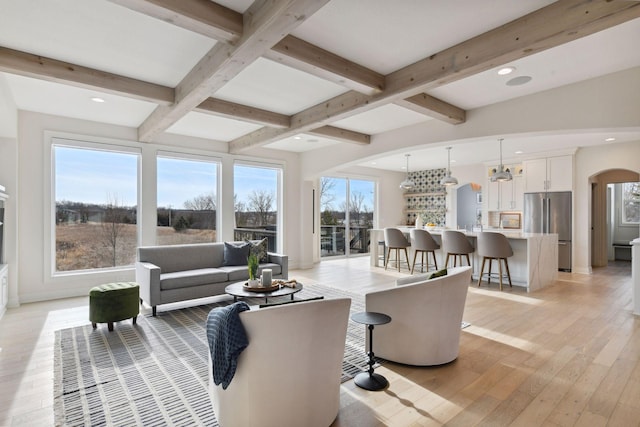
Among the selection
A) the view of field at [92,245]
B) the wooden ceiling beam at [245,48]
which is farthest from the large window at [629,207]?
the view of field at [92,245]

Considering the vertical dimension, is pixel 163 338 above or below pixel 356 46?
below

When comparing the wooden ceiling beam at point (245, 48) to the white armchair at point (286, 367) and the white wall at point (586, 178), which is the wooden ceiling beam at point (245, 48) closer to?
the white armchair at point (286, 367)

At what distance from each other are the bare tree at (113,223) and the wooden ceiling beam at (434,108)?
4.70 m

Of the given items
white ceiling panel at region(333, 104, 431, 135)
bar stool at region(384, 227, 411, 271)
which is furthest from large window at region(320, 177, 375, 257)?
white ceiling panel at region(333, 104, 431, 135)

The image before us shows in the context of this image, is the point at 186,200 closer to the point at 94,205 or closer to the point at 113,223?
the point at 113,223

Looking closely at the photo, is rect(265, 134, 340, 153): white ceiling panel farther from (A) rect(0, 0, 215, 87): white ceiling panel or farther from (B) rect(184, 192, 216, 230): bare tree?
(A) rect(0, 0, 215, 87): white ceiling panel

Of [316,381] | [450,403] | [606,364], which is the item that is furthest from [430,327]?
[606,364]

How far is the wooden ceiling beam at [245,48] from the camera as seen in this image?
6.72 feet

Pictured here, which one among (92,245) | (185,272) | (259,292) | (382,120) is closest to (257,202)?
(185,272)

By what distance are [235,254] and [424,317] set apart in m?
3.38

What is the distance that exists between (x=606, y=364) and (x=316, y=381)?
2.59m

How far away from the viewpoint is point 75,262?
5.18 m

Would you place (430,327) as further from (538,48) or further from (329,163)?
(329,163)

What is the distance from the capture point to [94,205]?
5336mm
